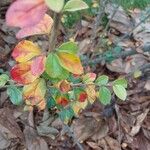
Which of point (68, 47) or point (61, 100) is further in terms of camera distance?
point (61, 100)

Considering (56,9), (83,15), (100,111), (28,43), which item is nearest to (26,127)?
(100,111)

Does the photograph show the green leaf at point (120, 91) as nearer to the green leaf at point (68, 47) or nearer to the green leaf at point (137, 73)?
the green leaf at point (68, 47)

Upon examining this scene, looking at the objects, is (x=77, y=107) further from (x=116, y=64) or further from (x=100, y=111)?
(x=116, y=64)

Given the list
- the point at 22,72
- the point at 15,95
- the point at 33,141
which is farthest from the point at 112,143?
the point at 22,72

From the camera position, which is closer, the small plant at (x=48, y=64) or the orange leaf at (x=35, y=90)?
the small plant at (x=48, y=64)

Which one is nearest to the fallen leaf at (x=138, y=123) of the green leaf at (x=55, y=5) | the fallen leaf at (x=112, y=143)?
the fallen leaf at (x=112, y=143)

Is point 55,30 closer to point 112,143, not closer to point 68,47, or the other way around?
point 68,47
